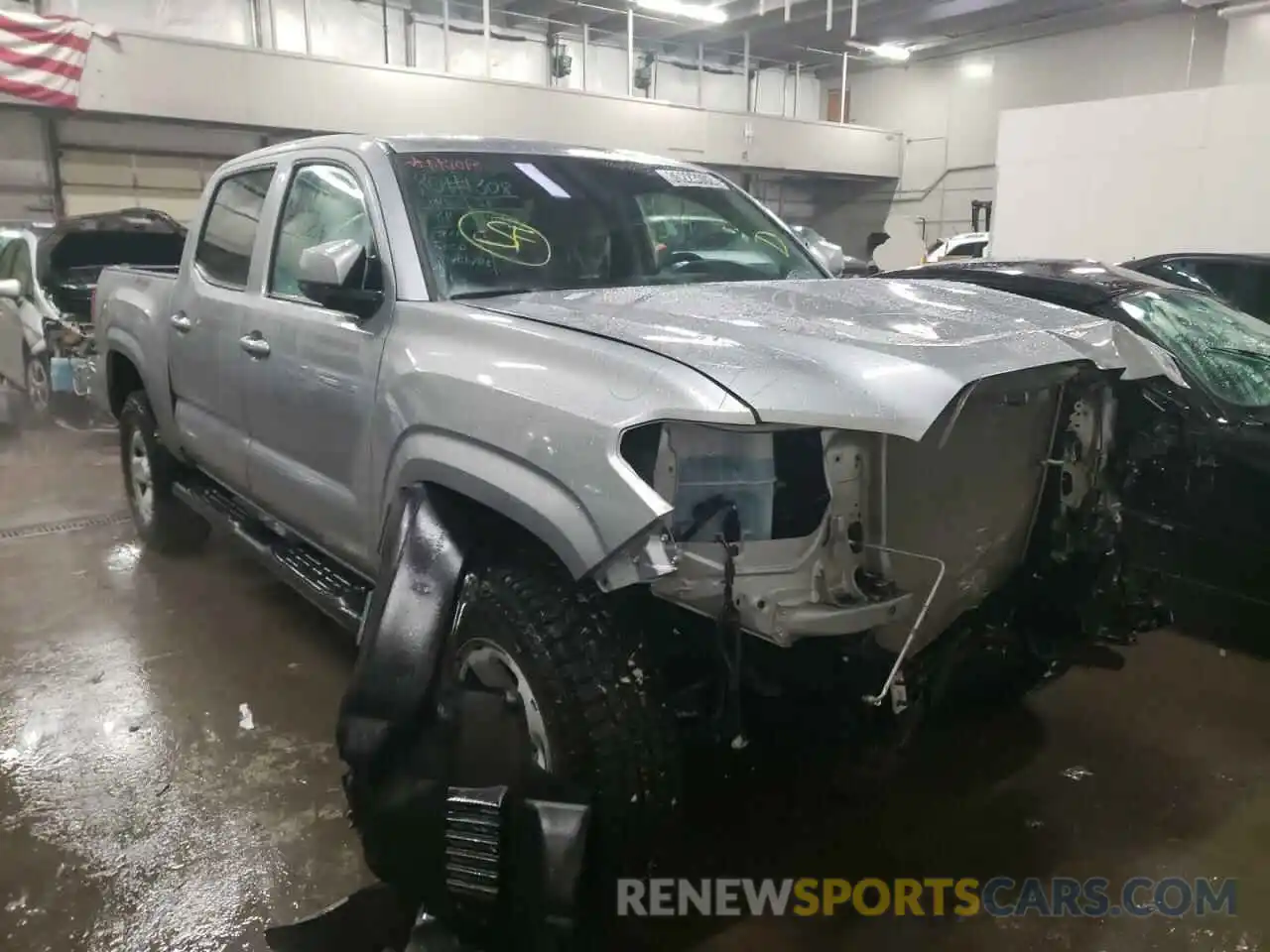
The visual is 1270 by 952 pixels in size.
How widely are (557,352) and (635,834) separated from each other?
1.02m

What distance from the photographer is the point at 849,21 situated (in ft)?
42.9

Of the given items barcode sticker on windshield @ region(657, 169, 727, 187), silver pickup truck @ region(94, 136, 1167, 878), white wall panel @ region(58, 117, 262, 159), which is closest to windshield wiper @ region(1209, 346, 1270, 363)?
silver pickup truck @ region(94, 136, 1167, 878)

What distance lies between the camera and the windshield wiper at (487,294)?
8.35ft

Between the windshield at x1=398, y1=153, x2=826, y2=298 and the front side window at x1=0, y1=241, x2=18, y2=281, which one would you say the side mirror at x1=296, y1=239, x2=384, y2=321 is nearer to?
the windshield at x1=398, y1=153, x2=826, y2=298

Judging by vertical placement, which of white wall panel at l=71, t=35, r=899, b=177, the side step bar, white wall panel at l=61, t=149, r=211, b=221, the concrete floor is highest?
white wall panel at l=71, t=35, r=899, b=177

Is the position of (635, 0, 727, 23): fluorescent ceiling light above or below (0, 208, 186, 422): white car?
above

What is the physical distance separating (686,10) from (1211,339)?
9.22m

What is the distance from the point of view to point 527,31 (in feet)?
43.1

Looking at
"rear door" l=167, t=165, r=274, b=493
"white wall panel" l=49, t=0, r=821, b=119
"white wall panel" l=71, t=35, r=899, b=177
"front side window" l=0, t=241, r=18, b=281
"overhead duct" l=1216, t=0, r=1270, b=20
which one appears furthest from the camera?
"overhead duct" l=1216, t=0, r=1270, b=20

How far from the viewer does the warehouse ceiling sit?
12258mm

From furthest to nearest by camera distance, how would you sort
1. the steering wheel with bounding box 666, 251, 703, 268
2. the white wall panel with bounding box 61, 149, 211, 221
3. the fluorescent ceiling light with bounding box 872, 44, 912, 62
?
1. the fluorescent ceiling light with bounding box 872, 44, 912, 62
2. the white wall panel with bounding box 61, 149, 211, 221
3. the steering wheel with bounding box 666, 251, 703, 268

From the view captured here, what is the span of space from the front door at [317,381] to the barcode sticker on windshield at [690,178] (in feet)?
3.48

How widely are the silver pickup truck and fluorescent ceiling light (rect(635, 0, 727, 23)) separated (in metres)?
9.23

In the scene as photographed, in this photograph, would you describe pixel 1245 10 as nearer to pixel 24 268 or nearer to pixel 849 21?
pixel 849 21
